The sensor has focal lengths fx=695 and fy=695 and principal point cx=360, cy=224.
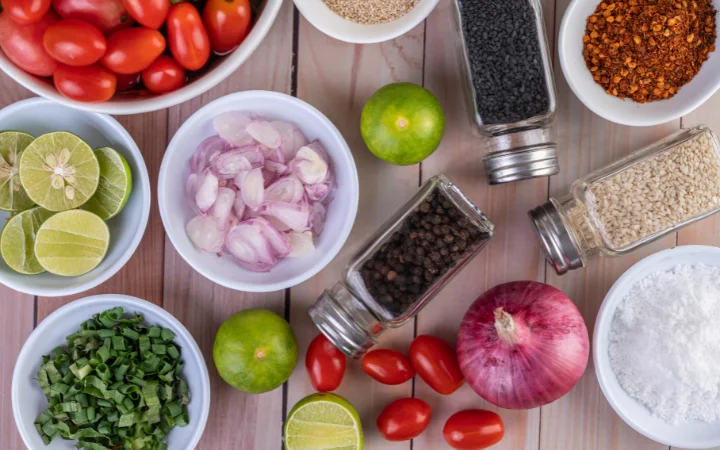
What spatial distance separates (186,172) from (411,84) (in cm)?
40

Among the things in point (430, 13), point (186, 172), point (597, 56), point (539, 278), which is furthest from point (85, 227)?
point (597, 56)

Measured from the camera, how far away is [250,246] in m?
1.11

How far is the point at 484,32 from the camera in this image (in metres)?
1.10

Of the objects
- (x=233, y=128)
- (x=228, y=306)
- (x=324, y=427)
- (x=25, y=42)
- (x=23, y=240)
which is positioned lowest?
(x=324, y=427)

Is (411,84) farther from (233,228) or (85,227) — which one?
(85,227)

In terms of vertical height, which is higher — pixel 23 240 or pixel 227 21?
pixel 227 21

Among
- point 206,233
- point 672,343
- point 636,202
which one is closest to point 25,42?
point 206,233

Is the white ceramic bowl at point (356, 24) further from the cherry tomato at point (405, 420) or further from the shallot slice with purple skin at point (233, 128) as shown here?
the cherry tomato at point (405, 420)

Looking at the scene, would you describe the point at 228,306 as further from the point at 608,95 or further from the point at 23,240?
the point at 608,95

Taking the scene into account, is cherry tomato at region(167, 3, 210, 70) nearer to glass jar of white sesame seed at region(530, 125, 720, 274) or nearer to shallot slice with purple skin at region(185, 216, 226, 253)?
shallot slice with purple skin at region(185, 216, 226, 253)

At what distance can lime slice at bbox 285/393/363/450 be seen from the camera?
1.14 m

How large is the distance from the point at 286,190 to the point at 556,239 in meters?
0.45

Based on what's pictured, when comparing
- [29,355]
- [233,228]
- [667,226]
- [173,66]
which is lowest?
[29,355]

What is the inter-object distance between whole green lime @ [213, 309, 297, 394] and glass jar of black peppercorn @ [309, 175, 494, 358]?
0.23ft
